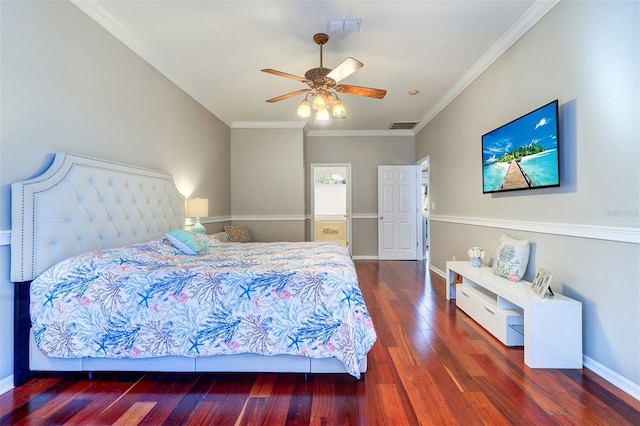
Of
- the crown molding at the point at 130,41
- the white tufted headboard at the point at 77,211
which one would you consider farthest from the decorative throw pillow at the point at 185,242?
the crown molding at the point at 130,41

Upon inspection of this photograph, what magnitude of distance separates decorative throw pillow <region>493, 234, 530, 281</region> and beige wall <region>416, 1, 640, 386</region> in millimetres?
82

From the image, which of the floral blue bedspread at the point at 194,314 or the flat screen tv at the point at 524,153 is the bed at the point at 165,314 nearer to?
the floral blue bedspread at the point at 194,314

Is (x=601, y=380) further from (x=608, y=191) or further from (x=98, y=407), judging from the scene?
(x=98, y=407)

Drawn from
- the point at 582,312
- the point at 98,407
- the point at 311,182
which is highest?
the point at 311,182

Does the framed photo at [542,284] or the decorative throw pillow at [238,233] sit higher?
the decorative throw pillow at [238,233]

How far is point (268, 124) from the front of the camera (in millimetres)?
Result: 5367

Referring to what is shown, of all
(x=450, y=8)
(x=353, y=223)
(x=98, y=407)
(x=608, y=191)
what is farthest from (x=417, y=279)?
(x=98, y=407)

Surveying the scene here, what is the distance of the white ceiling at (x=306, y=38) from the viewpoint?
7.57ft

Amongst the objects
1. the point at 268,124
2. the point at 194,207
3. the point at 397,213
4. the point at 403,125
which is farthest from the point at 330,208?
the point at 194,207

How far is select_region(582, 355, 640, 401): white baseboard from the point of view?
5.42 feet

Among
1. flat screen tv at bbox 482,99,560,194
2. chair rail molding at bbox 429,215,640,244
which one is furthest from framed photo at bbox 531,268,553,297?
flat screen tv at bbox 482,99,560,194

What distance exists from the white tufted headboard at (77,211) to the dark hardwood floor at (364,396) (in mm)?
789

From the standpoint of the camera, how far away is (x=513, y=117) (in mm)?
2717

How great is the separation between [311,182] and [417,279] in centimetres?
→ 294
